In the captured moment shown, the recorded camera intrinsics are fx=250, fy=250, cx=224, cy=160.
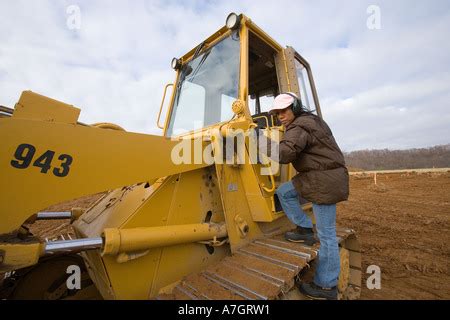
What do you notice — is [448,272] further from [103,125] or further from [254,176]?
[103,125]

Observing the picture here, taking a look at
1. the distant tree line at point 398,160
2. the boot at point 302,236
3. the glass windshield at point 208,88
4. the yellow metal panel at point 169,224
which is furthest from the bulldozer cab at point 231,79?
the distant tree line at point 398,160

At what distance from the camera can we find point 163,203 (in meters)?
2.24

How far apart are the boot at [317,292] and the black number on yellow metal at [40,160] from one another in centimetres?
221

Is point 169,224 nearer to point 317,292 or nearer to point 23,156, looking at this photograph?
point 23,156

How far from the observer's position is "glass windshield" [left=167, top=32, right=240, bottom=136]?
3.20 meters

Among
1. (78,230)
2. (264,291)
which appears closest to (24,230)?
(78,230)

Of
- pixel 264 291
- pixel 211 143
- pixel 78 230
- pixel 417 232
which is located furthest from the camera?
pixel 417 232

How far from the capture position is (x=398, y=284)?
3510 mm

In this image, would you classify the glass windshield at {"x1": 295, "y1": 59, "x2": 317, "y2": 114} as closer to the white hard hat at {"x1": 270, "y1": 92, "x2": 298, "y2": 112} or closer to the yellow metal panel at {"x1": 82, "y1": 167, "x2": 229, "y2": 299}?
the white hard hat at {"x1": 270, "y1": 92, "x2": 298, "y2": 112}

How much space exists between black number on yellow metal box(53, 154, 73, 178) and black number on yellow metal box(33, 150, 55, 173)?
46 mm

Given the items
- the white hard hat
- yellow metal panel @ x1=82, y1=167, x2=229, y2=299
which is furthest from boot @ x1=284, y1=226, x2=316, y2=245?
the white hard hat

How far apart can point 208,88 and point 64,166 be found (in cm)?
232

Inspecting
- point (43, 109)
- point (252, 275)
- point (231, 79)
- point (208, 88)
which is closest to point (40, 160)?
point (43, 109)
